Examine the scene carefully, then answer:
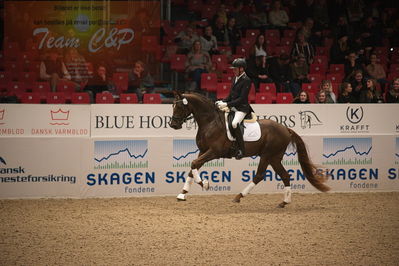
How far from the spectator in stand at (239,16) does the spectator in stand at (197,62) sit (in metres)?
2.67

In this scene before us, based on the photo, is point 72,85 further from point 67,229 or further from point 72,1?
point 67,229

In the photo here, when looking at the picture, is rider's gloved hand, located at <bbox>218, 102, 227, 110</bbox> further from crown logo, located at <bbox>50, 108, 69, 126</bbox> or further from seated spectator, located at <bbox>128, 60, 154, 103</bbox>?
seated spectator, located at <bbox>128, 60, 154, 103</bbox>

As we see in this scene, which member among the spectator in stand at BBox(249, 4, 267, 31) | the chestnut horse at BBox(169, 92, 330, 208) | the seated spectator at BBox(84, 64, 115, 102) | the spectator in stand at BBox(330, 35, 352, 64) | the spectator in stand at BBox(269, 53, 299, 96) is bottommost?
the chestnut horse at BBox(169, 92, 330, 208)

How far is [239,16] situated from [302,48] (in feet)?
7.93

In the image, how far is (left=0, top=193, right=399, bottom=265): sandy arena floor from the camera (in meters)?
7.36

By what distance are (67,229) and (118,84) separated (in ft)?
22.7

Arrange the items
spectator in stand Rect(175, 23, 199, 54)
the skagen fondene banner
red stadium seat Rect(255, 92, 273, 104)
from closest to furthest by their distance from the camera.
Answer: red stadium seat Rect(255, 92, 273, 104)
the skagen fondene banner
spectator in stand Rect(175, 23, 199, 54)

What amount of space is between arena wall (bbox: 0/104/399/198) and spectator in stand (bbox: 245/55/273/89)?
10.7ft

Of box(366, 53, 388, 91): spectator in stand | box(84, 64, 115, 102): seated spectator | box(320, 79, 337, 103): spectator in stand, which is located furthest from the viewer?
box(366, 53, 388, 91): spectator in stand

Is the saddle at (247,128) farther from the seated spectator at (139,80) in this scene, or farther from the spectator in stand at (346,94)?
the seated spectator at (139,80)

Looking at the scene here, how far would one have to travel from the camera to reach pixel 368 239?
8484 mm

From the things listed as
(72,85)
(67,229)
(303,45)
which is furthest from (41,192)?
(303,45)

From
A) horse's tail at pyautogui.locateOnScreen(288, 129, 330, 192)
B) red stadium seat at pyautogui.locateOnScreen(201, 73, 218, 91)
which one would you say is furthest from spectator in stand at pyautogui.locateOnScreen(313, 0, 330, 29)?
horse's tail at pyautogui.locateOnScreen(288, 129, 330, 192)

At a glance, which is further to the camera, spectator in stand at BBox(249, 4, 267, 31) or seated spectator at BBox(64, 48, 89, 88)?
spectator in stand at BBox(249, 4, 267, 31)
